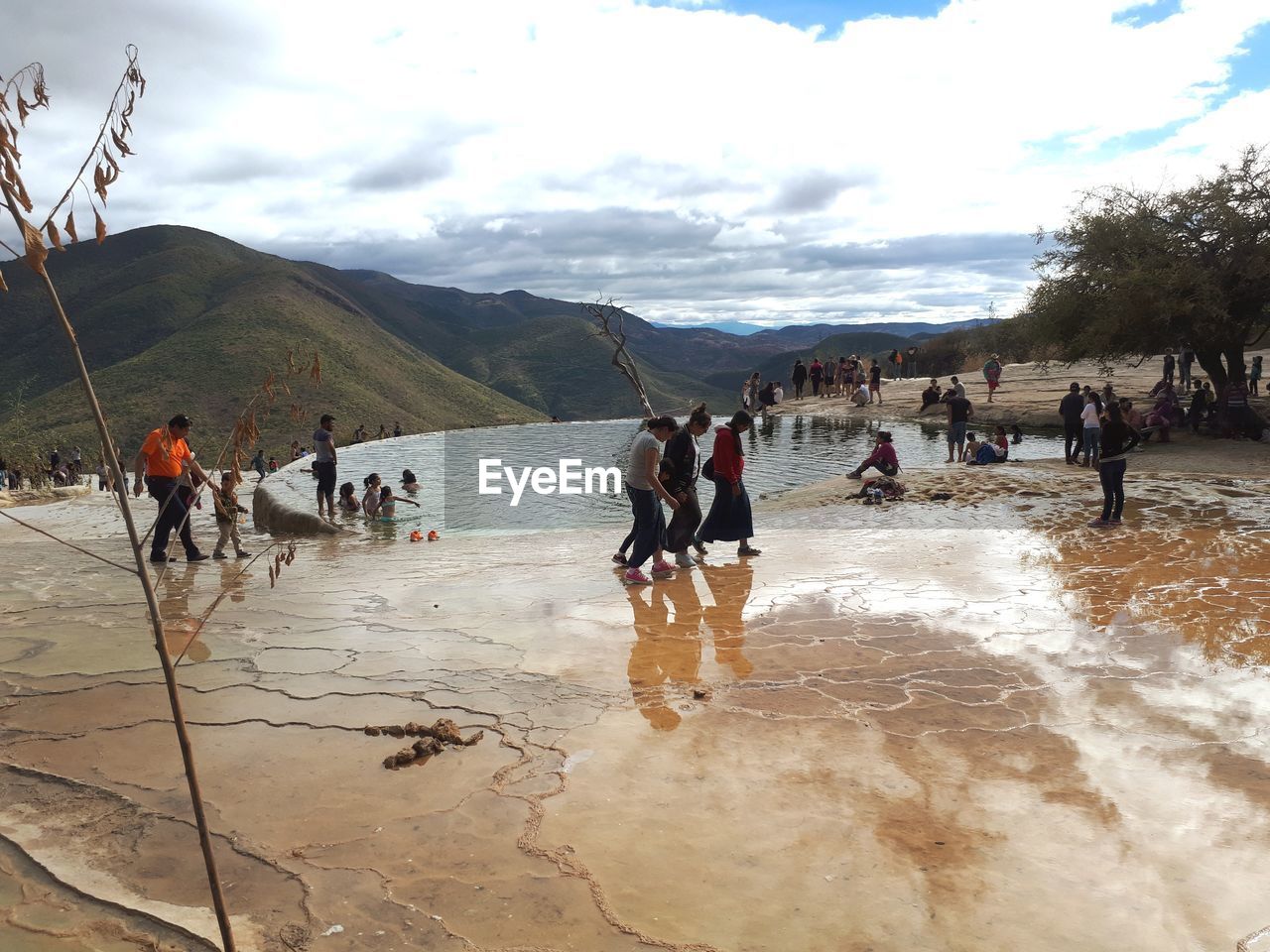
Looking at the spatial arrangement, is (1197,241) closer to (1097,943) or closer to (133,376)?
(1097,943)

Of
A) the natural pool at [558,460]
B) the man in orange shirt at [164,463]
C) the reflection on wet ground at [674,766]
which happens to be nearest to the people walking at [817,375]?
the natural pool at [558,460]

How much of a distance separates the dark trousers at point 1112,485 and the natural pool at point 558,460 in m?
5.18

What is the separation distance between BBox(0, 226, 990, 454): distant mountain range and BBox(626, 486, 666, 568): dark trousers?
3116 cm

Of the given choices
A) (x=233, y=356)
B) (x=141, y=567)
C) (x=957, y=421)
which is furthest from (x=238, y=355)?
(x=141, y=567)

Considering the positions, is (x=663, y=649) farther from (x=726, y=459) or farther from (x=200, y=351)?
(x=200, y=351)

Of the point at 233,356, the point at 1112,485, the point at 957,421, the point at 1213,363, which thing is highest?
the point at 233,356

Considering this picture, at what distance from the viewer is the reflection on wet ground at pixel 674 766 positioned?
2945 millimetres

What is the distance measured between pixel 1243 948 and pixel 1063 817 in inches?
32.2

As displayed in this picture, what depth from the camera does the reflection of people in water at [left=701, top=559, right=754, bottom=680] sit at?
220 inches

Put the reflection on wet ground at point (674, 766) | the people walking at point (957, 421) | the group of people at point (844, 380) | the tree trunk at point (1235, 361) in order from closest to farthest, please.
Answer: the reflection on wet ground at point (674, 766), the people walking at point (957, 421), the tree trunk at point (1235, 361), the group of people at point (844, 380)

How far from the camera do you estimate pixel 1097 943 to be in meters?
2.76

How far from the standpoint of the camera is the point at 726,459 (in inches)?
347

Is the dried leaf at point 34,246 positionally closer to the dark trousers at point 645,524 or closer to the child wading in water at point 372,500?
the dark trousers at point 645,524

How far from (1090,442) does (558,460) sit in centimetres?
1346
